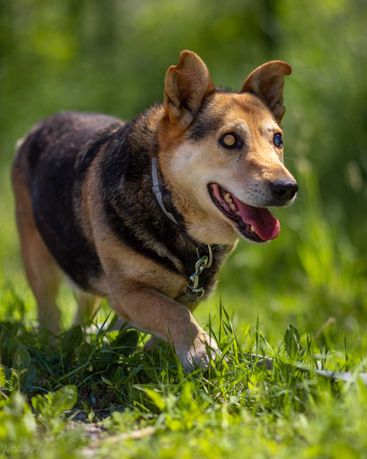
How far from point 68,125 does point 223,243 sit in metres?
1.83

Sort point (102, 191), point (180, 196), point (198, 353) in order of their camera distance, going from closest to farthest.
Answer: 1. point (198, 353)
2. point (180, 196)
3. point (102, 191)

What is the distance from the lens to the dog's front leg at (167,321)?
383 centimetres

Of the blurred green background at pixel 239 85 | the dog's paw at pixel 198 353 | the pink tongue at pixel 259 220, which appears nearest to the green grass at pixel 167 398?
the dog's paw at pixel 198 353

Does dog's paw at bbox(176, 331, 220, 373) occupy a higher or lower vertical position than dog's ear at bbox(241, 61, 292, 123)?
lower

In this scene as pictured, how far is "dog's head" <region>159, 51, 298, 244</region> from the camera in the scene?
409 centimetres

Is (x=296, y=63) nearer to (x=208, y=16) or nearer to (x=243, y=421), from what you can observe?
(x=208, y=16)

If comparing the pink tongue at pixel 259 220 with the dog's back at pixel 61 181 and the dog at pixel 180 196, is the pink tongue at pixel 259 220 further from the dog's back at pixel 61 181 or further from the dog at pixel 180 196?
the dog's back at pixel 61 181

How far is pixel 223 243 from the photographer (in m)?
4.45

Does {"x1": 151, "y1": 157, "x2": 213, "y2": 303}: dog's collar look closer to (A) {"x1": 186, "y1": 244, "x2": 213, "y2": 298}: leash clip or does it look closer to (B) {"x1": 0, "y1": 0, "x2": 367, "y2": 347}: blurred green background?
(A) {"x1": 186, "y1": 244, "x2": 213, "y2": 298}: leash clip

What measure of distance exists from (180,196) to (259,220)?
0.48 m

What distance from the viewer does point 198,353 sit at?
3818 millimetres

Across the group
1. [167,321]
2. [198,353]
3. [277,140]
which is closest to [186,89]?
[277,140]

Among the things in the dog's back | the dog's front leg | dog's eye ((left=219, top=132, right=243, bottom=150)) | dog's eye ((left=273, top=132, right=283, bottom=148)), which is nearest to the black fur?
the dog's back

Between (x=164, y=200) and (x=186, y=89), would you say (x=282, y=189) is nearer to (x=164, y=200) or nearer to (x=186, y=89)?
(x=164, y=200)
